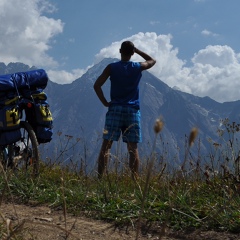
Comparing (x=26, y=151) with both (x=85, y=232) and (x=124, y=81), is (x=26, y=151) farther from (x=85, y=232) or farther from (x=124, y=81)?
(x=85, y=232)

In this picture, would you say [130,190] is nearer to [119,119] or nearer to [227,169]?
[227,169]

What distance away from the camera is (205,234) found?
2.66 meters

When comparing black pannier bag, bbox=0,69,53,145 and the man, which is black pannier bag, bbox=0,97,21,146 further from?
the man

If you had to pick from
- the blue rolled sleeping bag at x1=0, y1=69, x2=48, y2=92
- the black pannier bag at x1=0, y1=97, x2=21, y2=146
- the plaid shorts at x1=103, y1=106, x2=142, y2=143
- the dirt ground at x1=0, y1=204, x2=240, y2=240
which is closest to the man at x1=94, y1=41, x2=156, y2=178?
the plaid shorts at x1=103, y1=106, x2=142, y2=143

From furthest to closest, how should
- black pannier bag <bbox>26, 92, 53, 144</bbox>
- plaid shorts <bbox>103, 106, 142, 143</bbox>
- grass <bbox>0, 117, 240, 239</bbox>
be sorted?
plaid shorts <bbox>103, 106, 142, 143</bbox> → black pannier bag <bbox>26, 92, 53, 144</bbox> → grass <bbox>0, 117, 240, 239</bbox>

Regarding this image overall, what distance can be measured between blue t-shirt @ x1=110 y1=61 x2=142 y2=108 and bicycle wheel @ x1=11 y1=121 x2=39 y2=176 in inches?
51.5

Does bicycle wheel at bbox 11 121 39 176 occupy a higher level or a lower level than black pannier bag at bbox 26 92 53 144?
lower

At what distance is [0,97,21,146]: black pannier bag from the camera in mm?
4859

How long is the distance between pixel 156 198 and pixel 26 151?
240cm

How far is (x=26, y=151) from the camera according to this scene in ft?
17.2

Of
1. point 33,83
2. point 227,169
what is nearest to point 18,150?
point 33,83

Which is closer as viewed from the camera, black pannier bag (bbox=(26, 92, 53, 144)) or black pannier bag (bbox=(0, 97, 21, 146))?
black pannier bag (bbox=(0, 97, 21, 146))

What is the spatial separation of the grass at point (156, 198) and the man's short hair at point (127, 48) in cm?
207

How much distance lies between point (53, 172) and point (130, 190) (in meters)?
1.42
